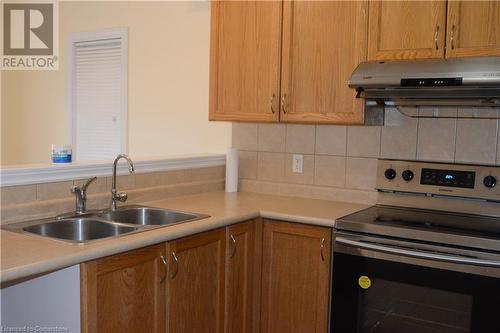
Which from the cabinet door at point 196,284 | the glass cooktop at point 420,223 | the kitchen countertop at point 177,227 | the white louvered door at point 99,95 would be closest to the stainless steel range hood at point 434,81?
the glass cooktop at point 420,223

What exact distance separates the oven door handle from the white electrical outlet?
2.73 ft

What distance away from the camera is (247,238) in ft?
8.62

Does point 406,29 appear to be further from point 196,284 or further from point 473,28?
point 196,284

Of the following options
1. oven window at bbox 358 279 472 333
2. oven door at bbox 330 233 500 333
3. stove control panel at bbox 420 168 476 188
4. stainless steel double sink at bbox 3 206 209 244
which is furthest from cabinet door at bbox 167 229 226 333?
stove control panel at bbox 420 168 476 188

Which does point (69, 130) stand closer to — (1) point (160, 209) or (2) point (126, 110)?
(2) point (126, 110)

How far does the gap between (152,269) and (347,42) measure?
4.85 feet

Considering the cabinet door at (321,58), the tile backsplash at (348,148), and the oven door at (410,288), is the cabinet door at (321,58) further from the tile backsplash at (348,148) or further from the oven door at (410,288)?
the oven door at (410,288)

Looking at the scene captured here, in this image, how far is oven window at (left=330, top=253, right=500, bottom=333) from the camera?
2102mm

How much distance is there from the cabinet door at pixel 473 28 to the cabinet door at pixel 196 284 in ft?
4.48

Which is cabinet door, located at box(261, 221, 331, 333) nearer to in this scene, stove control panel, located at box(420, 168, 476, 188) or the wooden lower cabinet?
the wooden lower cabinet

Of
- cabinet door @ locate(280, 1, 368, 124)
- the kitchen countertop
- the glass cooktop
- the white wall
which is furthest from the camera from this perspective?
the white wall

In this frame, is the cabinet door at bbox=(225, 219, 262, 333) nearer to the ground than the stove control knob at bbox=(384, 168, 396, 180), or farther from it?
nearer to the ground

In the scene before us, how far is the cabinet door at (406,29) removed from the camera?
2434 millimetres

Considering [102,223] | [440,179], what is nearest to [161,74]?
[102,223]
